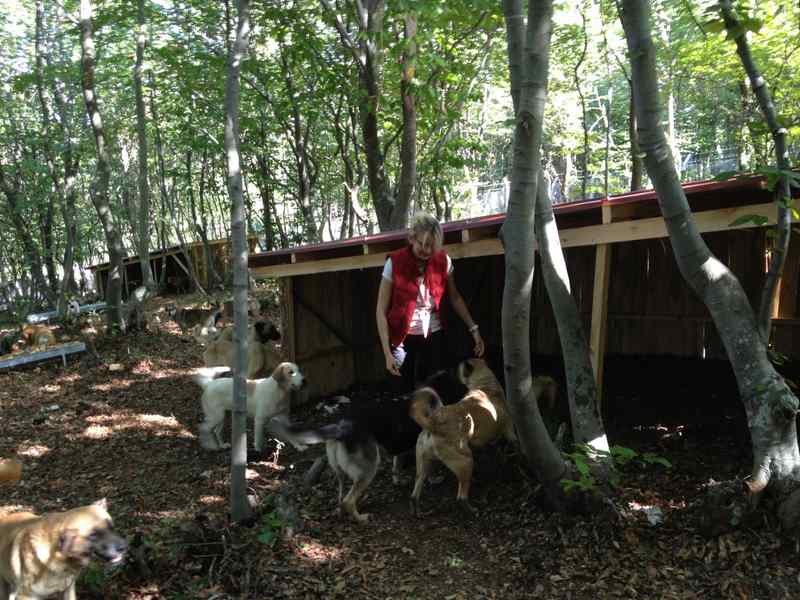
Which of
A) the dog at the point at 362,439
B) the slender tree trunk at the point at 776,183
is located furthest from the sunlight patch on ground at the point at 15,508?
the slender tree trunk at the point at 776,183

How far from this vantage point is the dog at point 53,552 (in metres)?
3.38

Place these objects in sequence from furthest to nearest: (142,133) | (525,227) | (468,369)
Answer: (142,133) → (468,369) → (525,227)

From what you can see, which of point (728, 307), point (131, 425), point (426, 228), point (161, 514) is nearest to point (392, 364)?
point (426, 228)

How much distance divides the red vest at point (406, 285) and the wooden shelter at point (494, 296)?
0.73m

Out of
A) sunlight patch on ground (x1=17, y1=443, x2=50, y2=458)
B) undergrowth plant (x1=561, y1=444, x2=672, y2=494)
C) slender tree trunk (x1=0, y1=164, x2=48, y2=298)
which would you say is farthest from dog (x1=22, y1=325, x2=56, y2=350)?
undergrowth plant (x1=561, y1=444, x2=672, y2=494)

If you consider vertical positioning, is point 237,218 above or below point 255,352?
above

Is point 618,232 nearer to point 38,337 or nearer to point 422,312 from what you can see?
point 422,312

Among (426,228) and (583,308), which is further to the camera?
(583,308)

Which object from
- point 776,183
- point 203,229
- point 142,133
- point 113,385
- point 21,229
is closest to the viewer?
point 776,183

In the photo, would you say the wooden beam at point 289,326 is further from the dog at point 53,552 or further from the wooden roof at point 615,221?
the dog at point 53,552

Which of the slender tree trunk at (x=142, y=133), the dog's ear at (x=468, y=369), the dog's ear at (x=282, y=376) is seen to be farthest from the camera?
the slender tree trunk at (x=142, y=133)

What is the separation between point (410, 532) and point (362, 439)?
86cm

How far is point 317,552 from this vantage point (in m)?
4.61

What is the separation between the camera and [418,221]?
17.1ft
